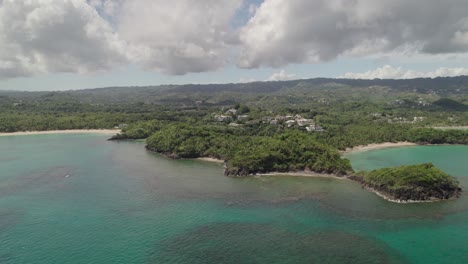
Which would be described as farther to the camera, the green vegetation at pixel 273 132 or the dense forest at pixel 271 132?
the dense forest at pixel 271 132

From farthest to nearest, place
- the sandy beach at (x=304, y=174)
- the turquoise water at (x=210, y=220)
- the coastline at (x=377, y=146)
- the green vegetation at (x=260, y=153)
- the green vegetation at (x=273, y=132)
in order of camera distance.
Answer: the coastline at (x=377, y=146)
the green vegetation at (x=273, y=132)
the green vegetation at (x=260, y=153)
the sandy beach at (x=304, y=174)
the turquoise water at (x=210, y=220)

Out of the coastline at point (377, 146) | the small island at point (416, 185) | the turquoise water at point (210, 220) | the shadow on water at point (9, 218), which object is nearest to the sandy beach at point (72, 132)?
the turquoise water at point (210, 220)

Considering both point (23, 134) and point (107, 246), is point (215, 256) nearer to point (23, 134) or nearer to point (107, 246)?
point (107, 246)

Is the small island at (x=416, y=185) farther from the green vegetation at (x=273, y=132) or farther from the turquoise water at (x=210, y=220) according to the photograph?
the turquoise water at (x=210, y=220)

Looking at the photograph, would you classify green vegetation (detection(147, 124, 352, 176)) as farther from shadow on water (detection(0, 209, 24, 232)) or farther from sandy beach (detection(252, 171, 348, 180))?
shadow on water (detection(0, 209, 24, 232))

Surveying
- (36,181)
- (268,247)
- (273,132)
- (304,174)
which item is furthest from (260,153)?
(36,181)

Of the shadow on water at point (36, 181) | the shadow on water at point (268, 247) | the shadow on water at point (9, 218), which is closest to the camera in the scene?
the shadow on water at point (268, 247)
